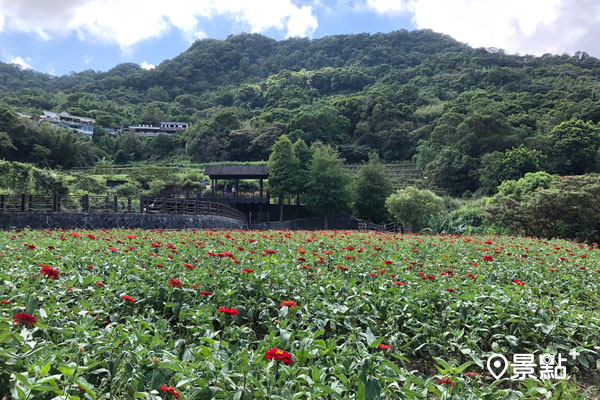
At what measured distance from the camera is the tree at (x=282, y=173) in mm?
30703

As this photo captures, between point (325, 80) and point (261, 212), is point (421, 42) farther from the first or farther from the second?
point (261, 212)

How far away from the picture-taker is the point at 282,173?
30812 millimetres

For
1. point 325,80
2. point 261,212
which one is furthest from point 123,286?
point 325,80

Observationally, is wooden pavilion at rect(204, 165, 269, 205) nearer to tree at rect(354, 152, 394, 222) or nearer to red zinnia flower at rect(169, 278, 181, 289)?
tree at rect(354, 152, 394, 222)

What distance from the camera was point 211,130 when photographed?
2318 inches

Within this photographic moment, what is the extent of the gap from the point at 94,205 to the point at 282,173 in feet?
52.5

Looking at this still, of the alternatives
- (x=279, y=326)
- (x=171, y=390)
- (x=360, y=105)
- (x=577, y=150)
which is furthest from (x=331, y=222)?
(x=360, y=105)

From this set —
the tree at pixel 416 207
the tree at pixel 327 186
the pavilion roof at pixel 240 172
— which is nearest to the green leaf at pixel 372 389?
the tree at pixel 416 207

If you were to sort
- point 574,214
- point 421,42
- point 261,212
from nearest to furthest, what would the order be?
point 574,214 → point 261,212 → point 421,42

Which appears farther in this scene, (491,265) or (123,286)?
(491,265)

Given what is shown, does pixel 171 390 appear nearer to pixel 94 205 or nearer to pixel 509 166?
pixel 94 205

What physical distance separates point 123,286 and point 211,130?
189ft

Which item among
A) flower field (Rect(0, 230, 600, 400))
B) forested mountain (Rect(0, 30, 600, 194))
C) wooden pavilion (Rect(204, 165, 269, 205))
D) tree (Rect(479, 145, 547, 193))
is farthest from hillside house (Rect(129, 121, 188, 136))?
flower field (Rect(0, 230, 600, 400))

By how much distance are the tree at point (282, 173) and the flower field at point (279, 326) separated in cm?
2440
